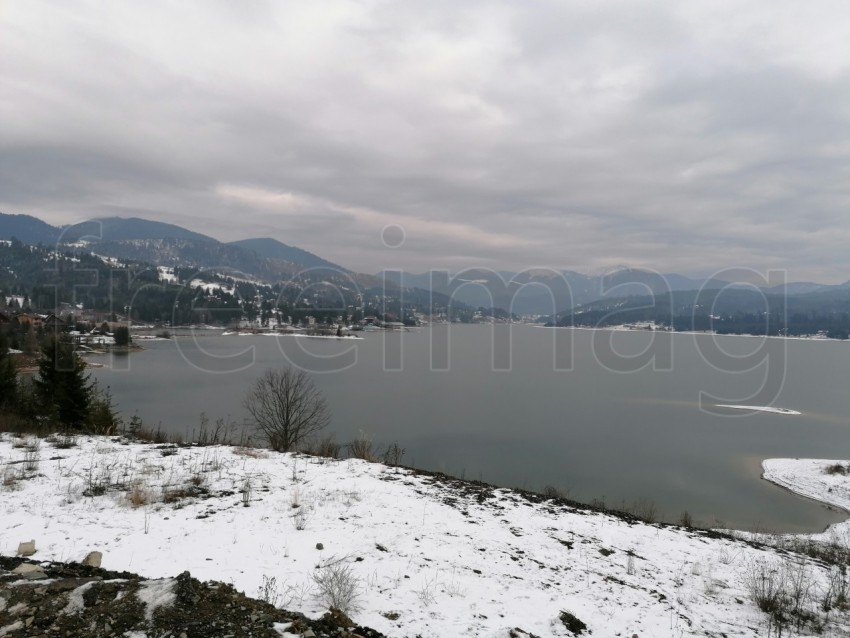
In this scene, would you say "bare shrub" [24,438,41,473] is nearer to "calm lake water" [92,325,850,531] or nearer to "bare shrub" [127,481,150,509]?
"bare shrub" [127,481,150,509]

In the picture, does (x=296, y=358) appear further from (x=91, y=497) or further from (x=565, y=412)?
(x=91, y=497)

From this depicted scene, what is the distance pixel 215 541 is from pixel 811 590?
7323 mm

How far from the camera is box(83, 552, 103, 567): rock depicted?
154 inches

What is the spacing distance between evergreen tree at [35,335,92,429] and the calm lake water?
4.04 m

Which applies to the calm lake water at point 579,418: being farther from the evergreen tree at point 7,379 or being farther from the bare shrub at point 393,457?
the evergreen tree at point 7,379

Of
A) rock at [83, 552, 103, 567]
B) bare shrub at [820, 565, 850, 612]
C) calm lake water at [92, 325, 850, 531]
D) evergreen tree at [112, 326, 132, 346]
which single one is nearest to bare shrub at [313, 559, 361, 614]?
rock at [83, 552, 103, 567]

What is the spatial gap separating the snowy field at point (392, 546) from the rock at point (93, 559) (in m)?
0.16

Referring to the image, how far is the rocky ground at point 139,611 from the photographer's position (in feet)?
9.18

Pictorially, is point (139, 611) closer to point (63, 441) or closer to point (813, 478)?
point (63, 441)

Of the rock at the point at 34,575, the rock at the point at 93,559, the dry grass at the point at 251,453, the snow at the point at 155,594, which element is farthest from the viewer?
the dry grass at the point at 251,453

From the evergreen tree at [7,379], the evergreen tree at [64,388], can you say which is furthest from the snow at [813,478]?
the evergreen tree at [7,379]

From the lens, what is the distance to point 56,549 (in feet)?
14.0

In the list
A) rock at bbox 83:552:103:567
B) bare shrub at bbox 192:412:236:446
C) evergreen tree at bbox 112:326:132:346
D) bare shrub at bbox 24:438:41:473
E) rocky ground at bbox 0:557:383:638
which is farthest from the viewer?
evergreen tree at bbox 112:326:132:346

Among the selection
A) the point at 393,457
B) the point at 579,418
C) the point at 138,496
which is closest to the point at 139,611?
the point at 138,496
